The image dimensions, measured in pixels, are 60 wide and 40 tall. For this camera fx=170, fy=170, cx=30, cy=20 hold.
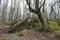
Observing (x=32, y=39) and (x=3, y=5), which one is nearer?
(x=32, y=39)

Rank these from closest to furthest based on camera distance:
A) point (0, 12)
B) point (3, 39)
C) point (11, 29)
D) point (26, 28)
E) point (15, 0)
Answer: point (3, 39) → point (11, 29) → point (26, 28) → point (15, 0) → point (0, 12)

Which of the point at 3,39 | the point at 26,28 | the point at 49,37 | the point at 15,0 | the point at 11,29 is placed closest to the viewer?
the point at 3,39

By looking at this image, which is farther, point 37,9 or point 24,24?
point 24,24

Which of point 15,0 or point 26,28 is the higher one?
point 15,0

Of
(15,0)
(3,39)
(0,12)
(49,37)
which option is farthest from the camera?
(0,12)

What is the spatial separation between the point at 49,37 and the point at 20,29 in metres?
4.13

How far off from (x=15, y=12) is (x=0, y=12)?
4529 mm

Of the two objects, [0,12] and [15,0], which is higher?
[15,0]

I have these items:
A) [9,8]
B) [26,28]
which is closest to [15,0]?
[9,8]

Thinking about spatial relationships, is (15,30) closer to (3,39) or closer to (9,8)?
(3,39)

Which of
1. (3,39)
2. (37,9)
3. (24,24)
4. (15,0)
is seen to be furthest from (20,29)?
(15,0)

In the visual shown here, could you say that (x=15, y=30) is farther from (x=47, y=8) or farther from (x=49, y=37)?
(x=47, y=8)

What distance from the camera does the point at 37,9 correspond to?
56.0ft

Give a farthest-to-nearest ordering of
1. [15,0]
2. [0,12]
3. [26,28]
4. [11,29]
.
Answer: [0,12]
[15,0]
[26,28]
[11,29]
